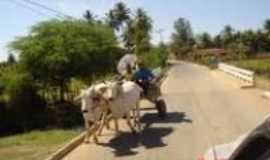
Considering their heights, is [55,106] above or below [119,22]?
A: below

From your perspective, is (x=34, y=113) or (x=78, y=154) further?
(x=34, y=113)

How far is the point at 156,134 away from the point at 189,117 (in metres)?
3.34

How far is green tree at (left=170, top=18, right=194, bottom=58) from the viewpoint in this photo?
184 m

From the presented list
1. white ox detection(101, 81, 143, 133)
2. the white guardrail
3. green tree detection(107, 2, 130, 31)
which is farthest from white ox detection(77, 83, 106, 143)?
green tree detection(107, 2, 130, 31)

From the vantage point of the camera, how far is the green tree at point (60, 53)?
3756 centimetres

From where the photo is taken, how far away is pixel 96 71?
131 ft

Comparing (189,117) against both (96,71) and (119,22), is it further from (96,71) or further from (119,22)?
(119,22)

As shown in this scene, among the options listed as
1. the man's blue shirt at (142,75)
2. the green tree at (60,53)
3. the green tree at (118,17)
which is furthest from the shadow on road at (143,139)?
the green tree at (118,17)

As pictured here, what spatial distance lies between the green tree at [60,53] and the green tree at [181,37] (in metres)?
143

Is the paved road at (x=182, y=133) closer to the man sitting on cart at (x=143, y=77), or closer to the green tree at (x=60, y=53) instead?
the man sitting on cart at (x=143, y=77)

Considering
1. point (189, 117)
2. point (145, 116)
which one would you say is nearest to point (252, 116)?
point (189, 117)

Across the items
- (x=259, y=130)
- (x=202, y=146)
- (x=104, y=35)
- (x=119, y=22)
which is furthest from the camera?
(x=119, y=22)

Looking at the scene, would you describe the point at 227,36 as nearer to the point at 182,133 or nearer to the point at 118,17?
the point at 118,17

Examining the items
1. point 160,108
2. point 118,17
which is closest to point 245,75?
point 160,108
